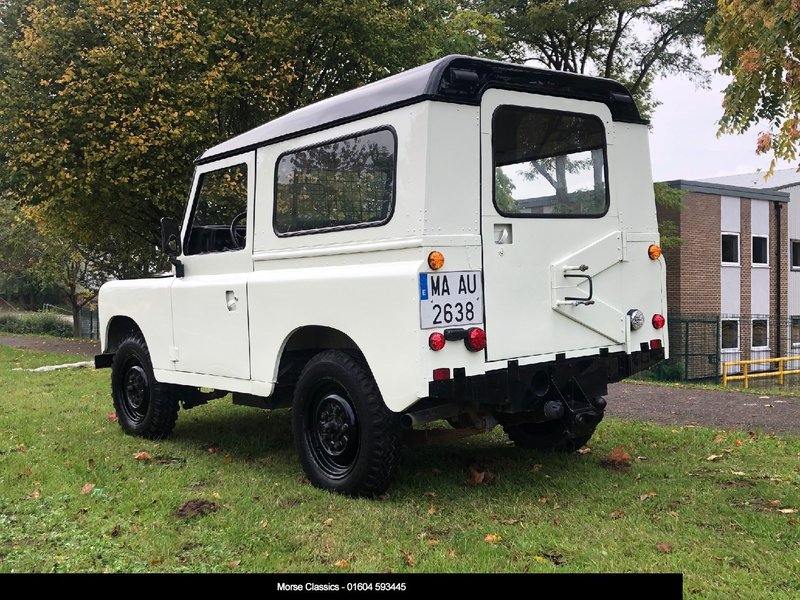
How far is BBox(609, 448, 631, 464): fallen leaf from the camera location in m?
5.90

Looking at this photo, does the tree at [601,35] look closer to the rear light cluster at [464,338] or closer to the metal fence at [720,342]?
the metal fence at [720,342]

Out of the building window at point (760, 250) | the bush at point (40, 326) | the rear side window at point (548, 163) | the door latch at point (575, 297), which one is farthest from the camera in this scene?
the bush at point (40, 326)

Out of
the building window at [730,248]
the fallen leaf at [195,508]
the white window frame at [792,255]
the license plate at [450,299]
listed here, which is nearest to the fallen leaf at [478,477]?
the license plate at [450,299]

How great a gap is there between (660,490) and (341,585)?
248cm

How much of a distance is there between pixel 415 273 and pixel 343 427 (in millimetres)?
1280

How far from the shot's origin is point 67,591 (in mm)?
3629

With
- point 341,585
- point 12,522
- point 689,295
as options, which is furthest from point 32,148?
point 689,295

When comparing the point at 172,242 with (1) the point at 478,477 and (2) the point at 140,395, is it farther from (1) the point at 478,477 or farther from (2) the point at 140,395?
(1) the point at 478,477

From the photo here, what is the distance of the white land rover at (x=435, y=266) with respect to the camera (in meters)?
4.55

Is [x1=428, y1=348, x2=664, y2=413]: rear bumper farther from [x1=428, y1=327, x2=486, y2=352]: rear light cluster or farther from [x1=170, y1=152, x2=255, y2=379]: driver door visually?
[x1=170, y1=152, x2=255, y2=379]: driver door

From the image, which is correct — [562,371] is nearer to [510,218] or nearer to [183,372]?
[510,218]

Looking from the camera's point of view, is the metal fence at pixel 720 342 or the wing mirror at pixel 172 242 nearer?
the wing mirror at pixel 172 242

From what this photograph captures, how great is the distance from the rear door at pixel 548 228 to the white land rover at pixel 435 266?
0.01 m

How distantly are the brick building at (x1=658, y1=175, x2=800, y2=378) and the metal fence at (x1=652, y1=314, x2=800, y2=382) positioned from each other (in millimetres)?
27
